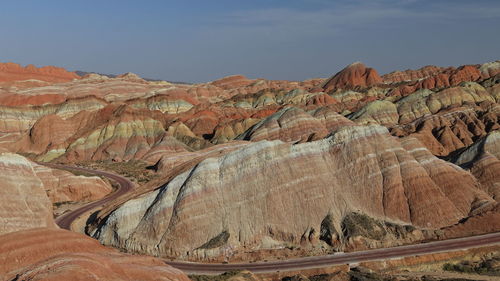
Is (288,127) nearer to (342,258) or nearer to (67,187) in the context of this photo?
(67,187)

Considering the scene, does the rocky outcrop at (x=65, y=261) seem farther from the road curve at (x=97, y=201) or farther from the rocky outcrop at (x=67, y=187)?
the rocky outcrop at (x=67, y=187)

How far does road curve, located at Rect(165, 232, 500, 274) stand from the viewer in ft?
186

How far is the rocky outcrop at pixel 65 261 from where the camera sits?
35.4 m

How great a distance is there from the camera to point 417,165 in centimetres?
6950

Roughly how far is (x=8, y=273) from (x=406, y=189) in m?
45.3

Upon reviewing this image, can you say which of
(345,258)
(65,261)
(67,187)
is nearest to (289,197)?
(345,258)

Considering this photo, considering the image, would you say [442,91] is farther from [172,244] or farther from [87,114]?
[172,244]

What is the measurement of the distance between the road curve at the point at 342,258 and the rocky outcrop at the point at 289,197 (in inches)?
121

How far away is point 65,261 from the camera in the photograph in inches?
1443

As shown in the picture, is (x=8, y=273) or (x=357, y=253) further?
(x=357, y=253)

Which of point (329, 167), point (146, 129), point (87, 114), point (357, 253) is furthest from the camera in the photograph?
point (87, 114)

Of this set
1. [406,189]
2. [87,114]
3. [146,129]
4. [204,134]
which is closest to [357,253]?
[406,189]

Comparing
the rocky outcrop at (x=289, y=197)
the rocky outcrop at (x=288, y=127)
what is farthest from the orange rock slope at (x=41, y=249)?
the rocky outcrop at (x=288, y=127)

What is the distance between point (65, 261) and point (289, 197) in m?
33.0
